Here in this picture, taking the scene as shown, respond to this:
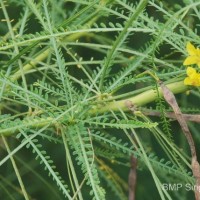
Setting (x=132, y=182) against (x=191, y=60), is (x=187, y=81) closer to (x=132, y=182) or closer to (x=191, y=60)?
(x=191, y=60)

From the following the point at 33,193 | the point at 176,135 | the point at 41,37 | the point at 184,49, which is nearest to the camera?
the point at 41,37

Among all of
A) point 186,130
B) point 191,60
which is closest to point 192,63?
point 191,60

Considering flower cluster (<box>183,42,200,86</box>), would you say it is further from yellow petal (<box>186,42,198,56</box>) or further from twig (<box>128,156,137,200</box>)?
twig (<box>128,156,137,200</box>)

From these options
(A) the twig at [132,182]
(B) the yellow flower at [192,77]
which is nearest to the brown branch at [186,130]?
(B) the yellow flower at [192,77]

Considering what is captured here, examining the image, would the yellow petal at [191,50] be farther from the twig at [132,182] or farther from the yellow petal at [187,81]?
the twig at [132,182]

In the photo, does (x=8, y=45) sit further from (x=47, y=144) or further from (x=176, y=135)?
(x=176, y=135)

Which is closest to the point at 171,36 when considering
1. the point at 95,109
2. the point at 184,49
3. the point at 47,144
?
the point at 184,49

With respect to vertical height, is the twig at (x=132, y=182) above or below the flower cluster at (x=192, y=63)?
below
